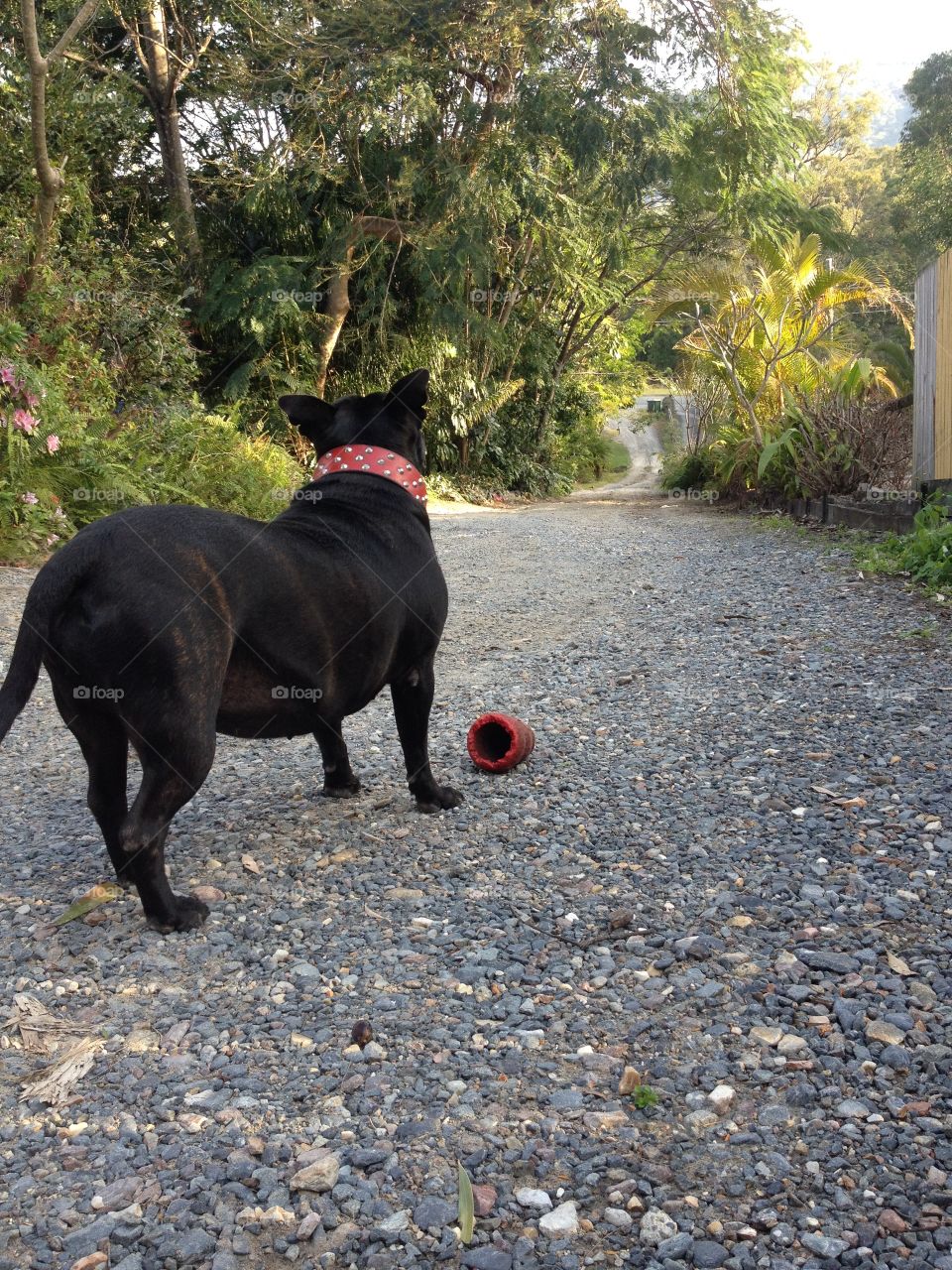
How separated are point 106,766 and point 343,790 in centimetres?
122

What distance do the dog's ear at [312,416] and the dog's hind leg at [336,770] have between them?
107 centimetres

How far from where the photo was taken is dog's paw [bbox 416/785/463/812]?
3887 millimetres

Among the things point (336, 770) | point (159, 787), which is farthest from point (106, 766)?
point (336, 770)

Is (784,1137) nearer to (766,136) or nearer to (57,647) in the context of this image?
(57,647)

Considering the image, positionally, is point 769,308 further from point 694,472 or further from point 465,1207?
point 465,1207

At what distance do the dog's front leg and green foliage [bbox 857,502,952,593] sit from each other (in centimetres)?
455

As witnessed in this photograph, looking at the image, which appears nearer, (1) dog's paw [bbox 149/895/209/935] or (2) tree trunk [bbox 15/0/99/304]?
(1) dog's paw [bbox 149/895/209/935]

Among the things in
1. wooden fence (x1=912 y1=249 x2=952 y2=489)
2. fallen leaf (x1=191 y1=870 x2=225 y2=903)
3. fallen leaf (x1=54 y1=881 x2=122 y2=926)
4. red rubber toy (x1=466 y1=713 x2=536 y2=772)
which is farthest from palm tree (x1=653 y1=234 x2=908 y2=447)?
fallen leaf (x1=54 y1=881 x2=122 y2=926)

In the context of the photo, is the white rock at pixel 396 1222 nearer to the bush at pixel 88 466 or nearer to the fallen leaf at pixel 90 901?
the fallen leaf at pixel 90 901

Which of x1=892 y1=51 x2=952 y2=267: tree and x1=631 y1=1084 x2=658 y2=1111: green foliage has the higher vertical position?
x1=892 y1=51 x2=952 y2=267: tree

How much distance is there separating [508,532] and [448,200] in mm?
5227

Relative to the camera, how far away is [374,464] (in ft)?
12.6

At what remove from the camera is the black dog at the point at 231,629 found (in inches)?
109

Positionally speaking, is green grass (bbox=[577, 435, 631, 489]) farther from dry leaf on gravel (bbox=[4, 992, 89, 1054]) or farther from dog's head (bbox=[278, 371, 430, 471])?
dry leaf on gravel (bbox=[4, 992, 89, 1054])
